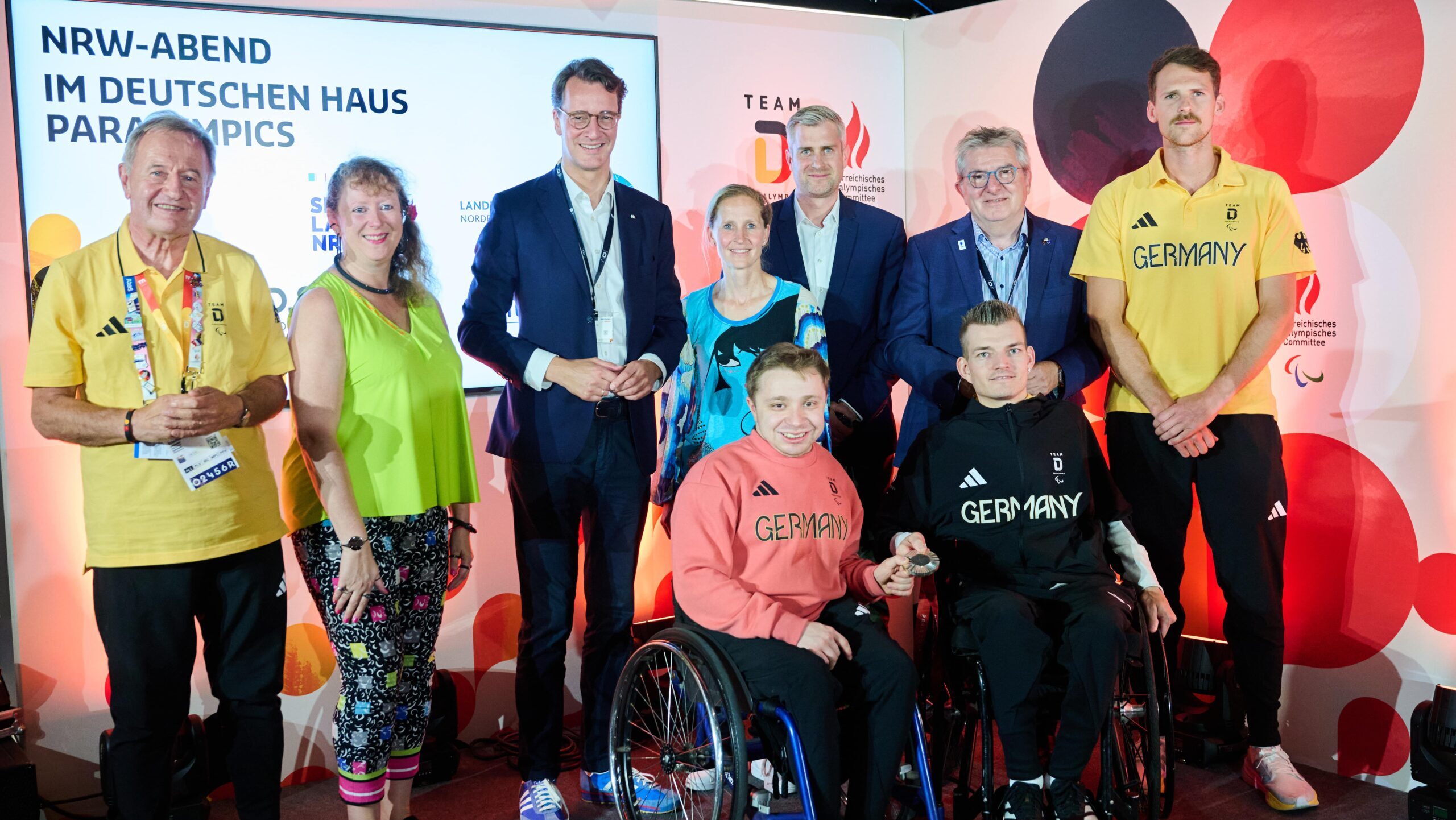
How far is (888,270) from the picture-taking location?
3414 mm

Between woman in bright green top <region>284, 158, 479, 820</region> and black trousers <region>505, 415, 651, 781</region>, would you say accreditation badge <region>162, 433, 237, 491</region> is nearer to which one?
woman in bright green top <region>284, 158, 479, 820</region>

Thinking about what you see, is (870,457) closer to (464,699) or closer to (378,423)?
(378,423)

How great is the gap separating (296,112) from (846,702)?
2.47 m

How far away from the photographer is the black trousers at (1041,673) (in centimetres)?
244

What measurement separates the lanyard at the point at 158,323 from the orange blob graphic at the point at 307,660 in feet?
4.59

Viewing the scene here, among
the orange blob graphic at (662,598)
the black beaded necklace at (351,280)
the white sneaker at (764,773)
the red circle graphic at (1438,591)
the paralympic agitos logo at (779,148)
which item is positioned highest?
the paralympic agitos logo at (779,148)

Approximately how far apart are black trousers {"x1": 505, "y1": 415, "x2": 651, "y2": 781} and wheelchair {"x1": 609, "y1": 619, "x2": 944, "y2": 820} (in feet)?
0.98

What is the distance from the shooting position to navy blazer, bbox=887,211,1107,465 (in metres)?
3.18

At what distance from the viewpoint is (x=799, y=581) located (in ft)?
8.49

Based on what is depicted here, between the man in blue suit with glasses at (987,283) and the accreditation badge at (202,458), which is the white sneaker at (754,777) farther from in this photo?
the accreditation badge at (202,458)

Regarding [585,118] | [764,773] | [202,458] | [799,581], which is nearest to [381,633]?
[202,458]

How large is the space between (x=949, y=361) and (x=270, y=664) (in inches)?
77.0

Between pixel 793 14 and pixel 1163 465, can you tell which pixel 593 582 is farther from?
pixel 793 14

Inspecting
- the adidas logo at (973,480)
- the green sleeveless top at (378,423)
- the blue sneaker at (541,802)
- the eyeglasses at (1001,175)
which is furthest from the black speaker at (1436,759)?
the green sleeveless top at (378,423)
